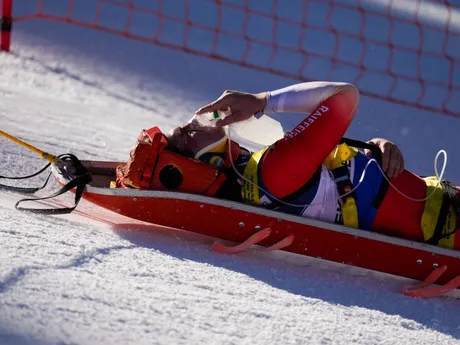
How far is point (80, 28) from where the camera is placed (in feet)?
15.6

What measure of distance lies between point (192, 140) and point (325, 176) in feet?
1.33

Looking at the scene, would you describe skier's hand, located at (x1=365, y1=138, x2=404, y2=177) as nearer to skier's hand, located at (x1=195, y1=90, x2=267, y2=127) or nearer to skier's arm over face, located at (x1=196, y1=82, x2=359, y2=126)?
skier's arm over face, located at (x1=196, y1=82, x2=359, y2=126)

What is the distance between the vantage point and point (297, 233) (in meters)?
2.41

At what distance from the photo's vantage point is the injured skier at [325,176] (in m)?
2.38

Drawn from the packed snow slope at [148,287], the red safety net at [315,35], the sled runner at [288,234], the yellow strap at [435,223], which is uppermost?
the red safety net at [315,35]

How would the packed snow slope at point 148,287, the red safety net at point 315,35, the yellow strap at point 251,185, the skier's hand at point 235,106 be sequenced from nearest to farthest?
the packed snow slope at point 148,287, the skier's hand at point 235,106, the yellow strap at point 251,185, the red safety net at point 315,35

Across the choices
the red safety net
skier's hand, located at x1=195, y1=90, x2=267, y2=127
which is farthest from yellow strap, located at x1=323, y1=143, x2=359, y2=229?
the red safety net

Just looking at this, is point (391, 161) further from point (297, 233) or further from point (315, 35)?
point (315, 35)

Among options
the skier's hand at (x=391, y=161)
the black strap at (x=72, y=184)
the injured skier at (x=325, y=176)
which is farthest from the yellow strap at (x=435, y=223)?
the black strap at (x=72, y=184)

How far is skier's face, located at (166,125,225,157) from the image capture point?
2461mm

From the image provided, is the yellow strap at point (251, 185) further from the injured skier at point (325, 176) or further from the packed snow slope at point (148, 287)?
the packed snow slope at point (148, 287)

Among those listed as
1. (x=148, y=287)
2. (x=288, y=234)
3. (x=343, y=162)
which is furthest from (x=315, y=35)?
(x=148, y=287)

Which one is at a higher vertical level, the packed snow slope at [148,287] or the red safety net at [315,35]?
the red safety net at [315,35]

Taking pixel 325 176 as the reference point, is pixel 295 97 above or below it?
above
